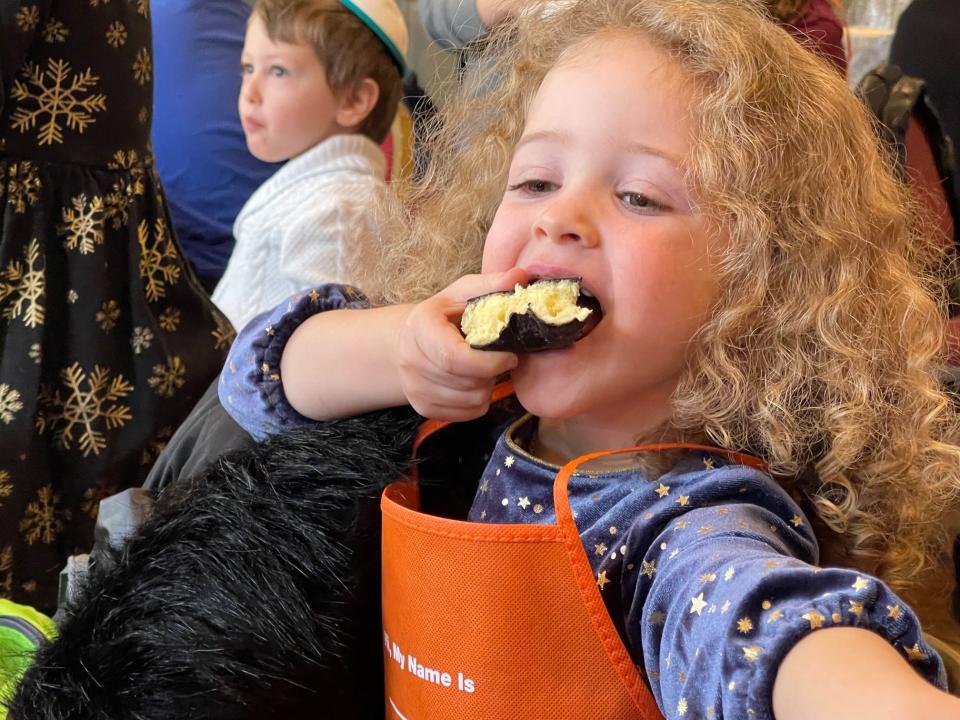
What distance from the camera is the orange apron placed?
767 mm

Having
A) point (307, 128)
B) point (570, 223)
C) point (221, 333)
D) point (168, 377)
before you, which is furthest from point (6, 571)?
point (307, 128)

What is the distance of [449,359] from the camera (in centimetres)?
84

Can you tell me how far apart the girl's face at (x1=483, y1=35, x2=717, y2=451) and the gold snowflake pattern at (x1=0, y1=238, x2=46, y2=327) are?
0.80 metres

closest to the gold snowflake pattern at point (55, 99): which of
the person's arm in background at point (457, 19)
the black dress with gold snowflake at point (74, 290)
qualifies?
the black dress with gold snowflake at point (74, 290)

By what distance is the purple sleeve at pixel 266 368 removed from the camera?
43.3 inches

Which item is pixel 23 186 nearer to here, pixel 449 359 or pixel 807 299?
pixel 449 359

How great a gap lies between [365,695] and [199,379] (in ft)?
2.38

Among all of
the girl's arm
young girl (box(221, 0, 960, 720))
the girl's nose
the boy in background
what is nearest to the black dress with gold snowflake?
the boy in background

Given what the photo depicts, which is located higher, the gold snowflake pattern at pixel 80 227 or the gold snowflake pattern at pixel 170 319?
the gold snowflake pattern at pixel 80 227

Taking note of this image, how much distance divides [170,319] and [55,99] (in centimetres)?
35

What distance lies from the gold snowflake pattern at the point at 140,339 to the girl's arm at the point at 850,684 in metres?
1.14

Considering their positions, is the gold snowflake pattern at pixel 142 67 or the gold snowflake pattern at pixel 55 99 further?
the gold snowflake pattern at pixel 142 67

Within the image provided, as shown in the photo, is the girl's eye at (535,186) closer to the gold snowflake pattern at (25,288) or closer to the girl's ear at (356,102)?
the gold snowflake pattern at (25,288)

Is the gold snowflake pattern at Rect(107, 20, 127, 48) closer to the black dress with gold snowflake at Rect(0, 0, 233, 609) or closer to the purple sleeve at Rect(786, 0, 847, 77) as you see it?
the black dress with gold snowflake at Rect(0, 0, 233, 609)
